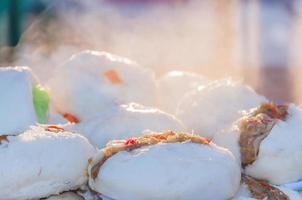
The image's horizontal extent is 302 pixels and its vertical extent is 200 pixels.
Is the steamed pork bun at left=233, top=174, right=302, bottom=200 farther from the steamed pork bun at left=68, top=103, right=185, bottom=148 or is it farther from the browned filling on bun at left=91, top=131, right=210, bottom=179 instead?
the steamed pork bun at left=68, top=103, right=185, bottom=148

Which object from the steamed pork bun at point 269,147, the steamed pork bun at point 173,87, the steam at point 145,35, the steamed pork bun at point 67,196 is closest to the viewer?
the steamed pork bun at point 67,196

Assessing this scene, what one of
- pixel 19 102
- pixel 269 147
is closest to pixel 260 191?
pixel 269 147

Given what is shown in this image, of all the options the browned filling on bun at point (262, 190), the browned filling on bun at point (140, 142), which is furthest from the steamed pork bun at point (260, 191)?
the browned filling on bun at point (140, 142)

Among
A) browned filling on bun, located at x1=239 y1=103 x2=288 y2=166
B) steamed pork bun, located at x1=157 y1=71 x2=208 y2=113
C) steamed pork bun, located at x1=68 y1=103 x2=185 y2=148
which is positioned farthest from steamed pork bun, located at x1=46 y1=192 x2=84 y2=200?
steamed pork bun, located at x1=157 y1=71 x2=208 y2=113

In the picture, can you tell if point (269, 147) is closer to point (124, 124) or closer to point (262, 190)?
point (262, 190)

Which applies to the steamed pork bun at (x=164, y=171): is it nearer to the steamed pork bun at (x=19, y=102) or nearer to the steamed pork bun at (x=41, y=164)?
the steamed pork bun at (x=41, y=164)

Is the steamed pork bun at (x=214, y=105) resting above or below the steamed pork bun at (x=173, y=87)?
above

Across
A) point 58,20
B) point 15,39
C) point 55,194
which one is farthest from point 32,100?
point 15,39
